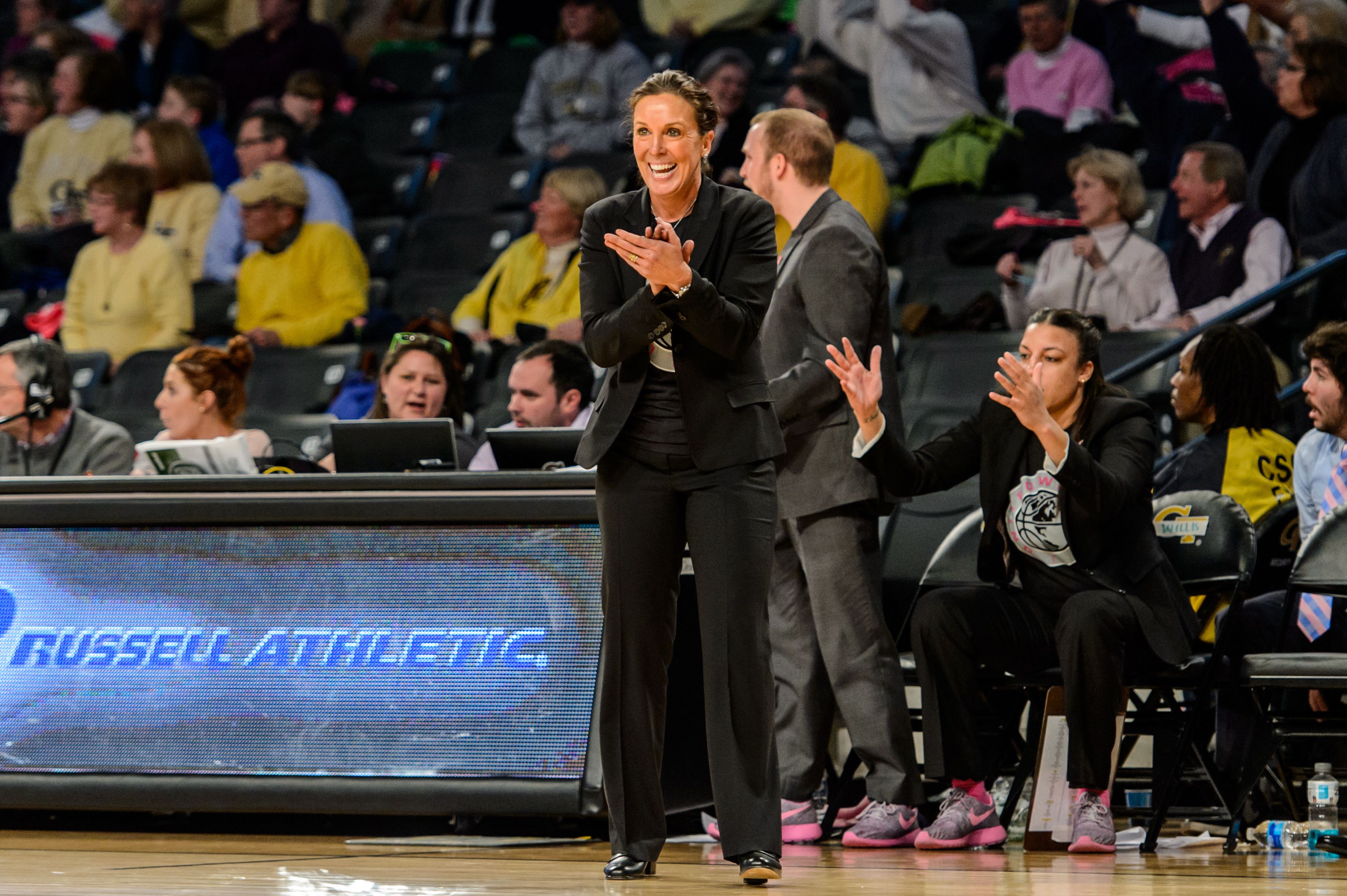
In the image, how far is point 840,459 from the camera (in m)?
3.91

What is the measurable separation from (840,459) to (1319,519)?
120 cm

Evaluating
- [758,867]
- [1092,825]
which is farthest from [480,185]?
[758,867]

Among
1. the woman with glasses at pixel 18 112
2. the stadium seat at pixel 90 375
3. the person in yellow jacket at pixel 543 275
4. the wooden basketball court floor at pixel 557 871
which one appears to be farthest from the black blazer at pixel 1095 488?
the woman with glasses at pixel 18 112

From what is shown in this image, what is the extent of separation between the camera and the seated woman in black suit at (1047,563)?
372cm

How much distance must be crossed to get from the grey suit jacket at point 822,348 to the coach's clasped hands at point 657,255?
3.50 ft

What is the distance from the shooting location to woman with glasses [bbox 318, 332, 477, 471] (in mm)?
5160

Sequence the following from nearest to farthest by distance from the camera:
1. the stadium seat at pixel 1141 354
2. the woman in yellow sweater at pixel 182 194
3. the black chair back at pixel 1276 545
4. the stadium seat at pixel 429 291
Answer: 1. the black chair back at pixel 1276 545
2. the stadium seat at pixel 1141 354
3. the stadium seat at pixel 429 291
4. the woman in yellow sweater at pixel 182 194

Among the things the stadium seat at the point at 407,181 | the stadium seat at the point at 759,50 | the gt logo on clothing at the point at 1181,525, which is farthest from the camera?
the stadium seat at the point at 407,181

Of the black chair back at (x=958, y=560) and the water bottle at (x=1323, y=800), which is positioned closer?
the water bottle at (x=1323, y=800)

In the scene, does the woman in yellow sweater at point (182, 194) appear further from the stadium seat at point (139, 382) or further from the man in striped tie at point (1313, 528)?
the man in striped tie at point (1313, 528)

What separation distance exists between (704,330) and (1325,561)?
5.89ft

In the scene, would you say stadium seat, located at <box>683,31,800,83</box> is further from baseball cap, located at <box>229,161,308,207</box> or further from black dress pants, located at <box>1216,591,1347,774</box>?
black dress pants, located at <box>1216,591,1347,774</box>

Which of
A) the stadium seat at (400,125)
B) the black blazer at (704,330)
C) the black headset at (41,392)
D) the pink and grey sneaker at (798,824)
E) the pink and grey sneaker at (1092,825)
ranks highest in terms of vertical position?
the stadium seat at (400,125)

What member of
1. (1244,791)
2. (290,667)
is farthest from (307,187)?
(1244,791)
